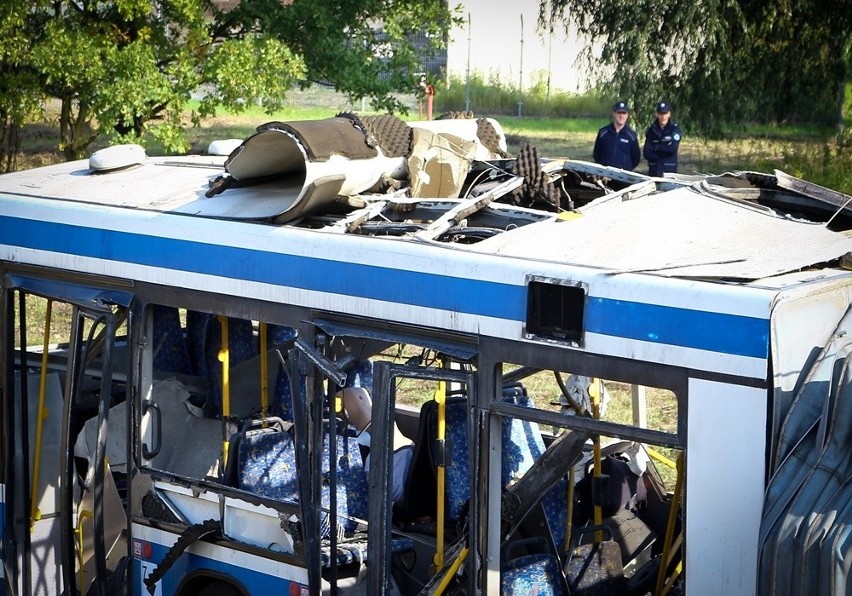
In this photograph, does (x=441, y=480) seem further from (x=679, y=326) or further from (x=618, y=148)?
(x=618, y=148)

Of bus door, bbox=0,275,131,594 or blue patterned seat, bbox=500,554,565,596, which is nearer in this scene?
blue patterned seat, bbox=500,554,565,596

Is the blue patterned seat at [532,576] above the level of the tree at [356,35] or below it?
below

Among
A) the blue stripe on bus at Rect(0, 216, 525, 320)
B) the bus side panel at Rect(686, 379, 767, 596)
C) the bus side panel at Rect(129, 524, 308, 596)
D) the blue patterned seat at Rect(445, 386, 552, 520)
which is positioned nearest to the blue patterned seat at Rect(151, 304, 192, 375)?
the blue stripe on bus at Rect(0, 216, 525, 320)

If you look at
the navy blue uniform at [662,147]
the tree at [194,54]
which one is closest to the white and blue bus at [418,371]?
the navy blue uniform at [662,147]

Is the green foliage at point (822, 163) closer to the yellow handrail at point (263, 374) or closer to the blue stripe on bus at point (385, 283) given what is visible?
the yellow handrail at point (263, 374)

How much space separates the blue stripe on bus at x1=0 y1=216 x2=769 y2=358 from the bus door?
0.74ft

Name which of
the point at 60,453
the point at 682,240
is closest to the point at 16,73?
the point at 60,453

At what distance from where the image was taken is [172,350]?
249 inches

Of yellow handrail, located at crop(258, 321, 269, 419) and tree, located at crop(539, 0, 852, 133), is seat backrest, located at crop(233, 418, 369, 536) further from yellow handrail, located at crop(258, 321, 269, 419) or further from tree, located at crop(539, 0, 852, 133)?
tree, located at crop(539, 0, 852, 133)

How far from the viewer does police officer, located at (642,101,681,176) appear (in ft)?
44.4

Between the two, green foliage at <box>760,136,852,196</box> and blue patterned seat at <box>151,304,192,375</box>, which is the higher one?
green foliage at <box>760,136,852,196</box>

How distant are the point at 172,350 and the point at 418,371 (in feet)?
7.10

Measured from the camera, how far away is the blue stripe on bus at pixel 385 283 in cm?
394

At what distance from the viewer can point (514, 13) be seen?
28906 millimetres
